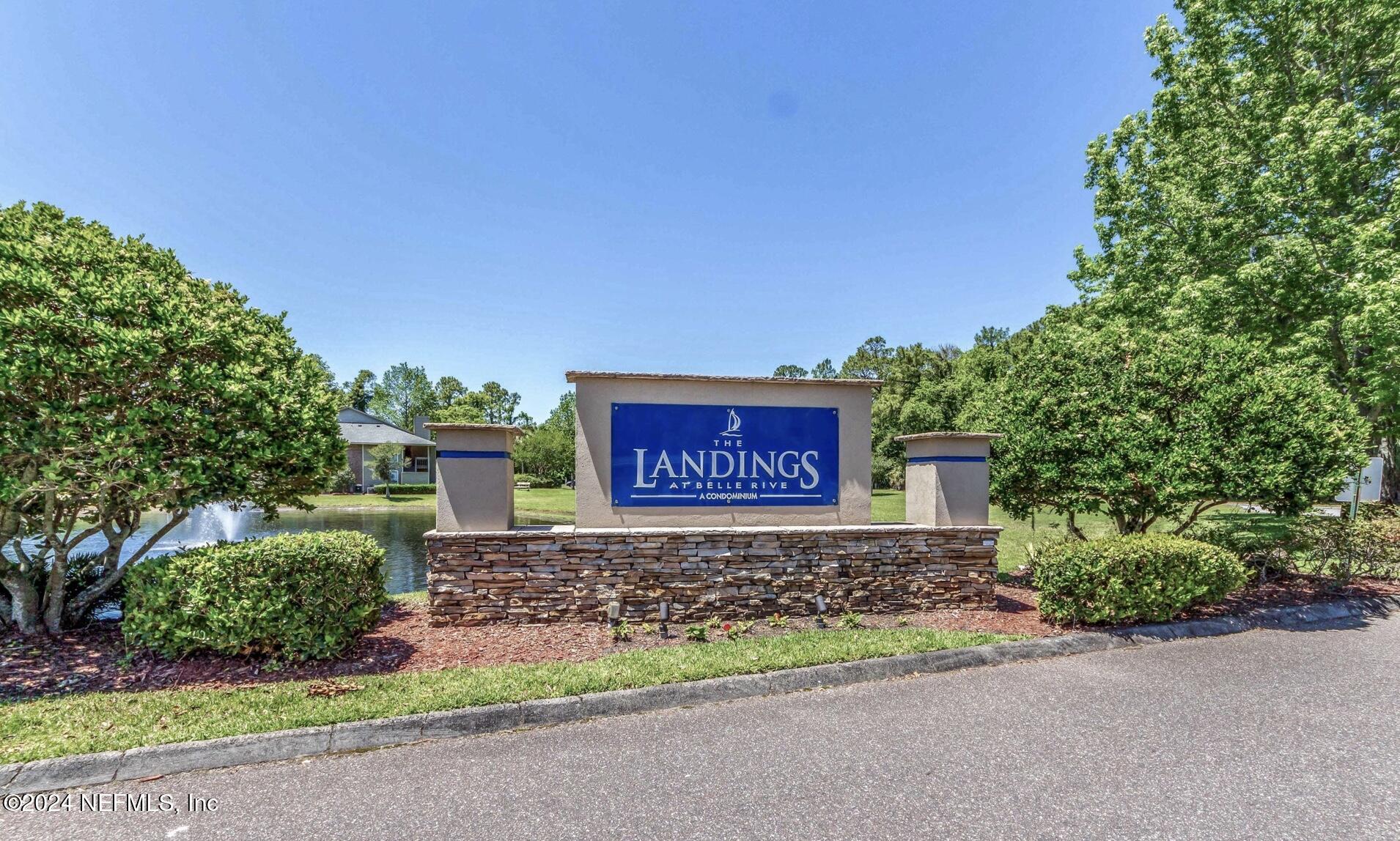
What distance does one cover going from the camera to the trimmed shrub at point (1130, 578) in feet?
16.7

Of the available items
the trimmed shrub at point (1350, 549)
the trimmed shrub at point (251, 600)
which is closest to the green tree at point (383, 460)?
the trimmed shrub at point (251, 600)

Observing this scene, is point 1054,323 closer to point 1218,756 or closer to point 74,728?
point 1218,756

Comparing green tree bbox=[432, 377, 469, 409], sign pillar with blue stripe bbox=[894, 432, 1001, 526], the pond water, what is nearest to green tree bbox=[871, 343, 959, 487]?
the pond water

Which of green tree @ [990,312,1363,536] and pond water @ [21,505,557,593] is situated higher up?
green tree @ [990,312,1363,536]

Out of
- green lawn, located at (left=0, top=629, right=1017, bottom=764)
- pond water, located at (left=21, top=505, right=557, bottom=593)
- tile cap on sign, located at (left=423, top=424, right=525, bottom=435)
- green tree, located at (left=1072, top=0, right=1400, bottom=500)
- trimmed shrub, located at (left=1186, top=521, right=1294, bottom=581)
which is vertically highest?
green tree, located at (left=1072, top=0, right=1400, bottom=500)

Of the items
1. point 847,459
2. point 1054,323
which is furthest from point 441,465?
point 1054,323

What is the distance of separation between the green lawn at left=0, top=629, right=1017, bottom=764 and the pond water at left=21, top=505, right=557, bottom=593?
17.1 ft

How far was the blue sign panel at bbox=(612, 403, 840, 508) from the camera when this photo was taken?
5738 millimetres

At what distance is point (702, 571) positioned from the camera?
5516 mm

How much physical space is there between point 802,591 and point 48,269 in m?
6.67

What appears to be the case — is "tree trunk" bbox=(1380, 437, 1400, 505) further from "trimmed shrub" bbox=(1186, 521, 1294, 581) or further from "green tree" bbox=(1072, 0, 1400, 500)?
"trimmed shrub" bbox=(1186, 521, 1294, 581)

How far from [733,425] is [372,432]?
109 ft

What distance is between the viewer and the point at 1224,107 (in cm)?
1204

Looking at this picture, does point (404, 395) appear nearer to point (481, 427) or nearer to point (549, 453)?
point (549, 453)
